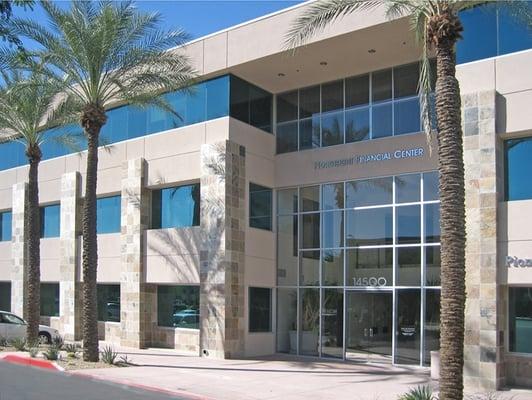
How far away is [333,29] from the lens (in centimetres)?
1997

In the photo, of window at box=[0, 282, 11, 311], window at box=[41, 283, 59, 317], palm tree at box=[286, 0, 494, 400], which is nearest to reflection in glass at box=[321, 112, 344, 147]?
palm tree at box=[286, 0, 494, 400]

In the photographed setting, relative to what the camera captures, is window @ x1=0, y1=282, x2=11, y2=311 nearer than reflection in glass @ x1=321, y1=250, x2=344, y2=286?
No

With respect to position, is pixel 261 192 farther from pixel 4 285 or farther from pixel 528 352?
pixel 4 285

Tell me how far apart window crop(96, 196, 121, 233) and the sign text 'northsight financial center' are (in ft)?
31.1

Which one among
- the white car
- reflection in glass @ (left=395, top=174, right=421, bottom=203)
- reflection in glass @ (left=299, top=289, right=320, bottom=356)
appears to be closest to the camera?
reflection in glass @ (left=395, top=174, right=421, bottom=203)

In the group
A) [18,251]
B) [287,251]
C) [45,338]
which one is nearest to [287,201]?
[287,251]

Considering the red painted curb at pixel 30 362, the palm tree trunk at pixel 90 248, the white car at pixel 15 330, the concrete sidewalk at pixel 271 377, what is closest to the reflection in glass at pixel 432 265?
the concrete sidewalk at pixel 271 377

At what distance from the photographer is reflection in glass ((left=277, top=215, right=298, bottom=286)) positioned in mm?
23703

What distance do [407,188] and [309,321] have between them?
619cm

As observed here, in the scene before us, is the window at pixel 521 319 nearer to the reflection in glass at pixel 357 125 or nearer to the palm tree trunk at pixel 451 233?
the palm tree trunk at pixel 451 233

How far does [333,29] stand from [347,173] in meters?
5.04

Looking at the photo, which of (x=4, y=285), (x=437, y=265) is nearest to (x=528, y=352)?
(x=437, y=265)

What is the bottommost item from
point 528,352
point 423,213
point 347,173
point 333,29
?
point 528,352

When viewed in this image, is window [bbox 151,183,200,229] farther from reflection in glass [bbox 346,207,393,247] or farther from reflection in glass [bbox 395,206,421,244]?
reflection in glass [bbox 395,206,421,244]
